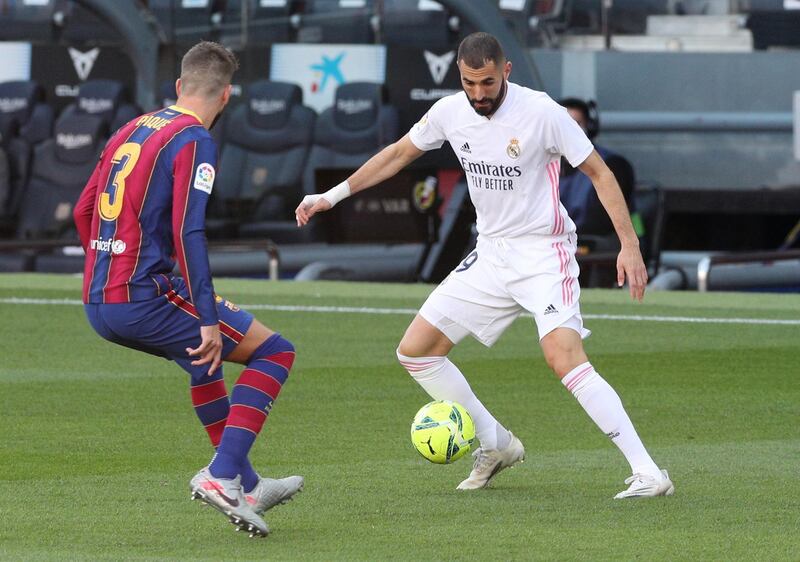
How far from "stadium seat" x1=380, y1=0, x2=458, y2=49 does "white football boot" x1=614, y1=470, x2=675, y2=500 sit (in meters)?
15.7

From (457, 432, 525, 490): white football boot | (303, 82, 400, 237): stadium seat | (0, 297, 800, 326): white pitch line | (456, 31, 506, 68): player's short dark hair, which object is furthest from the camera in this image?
(303, 82, 400, 237): stadium seat

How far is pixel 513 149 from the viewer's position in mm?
7211

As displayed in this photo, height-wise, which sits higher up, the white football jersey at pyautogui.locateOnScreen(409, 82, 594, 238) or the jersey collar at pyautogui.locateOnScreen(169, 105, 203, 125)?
the jersey collar at pyautogui.locateOnScreen(169, 105, 203, 125)

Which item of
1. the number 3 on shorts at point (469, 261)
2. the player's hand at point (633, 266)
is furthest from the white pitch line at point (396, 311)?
the player's hand at point (633, 266)

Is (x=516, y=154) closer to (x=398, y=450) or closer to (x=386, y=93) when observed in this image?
(x=398, y=450)

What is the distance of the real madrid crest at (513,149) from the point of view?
7203 millimetres

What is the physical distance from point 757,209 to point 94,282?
16658mm

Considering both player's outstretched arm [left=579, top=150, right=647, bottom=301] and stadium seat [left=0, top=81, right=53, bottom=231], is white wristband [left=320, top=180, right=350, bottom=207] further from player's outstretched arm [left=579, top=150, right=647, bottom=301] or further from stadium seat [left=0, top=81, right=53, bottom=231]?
stadium seat [left=0, top=81, right=53, bottom=231]

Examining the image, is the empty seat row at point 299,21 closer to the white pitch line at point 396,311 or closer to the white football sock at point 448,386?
the white pitch line at point 396,311

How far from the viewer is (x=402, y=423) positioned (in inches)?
369

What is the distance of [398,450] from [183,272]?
8.65 feet

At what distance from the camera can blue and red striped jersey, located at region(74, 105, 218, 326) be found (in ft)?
20.1

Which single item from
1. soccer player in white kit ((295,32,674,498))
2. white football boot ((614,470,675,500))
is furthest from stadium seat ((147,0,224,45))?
white football boot ((614,470,675,500))

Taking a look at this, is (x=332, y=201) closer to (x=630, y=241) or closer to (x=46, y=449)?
(x=630, y=241)
